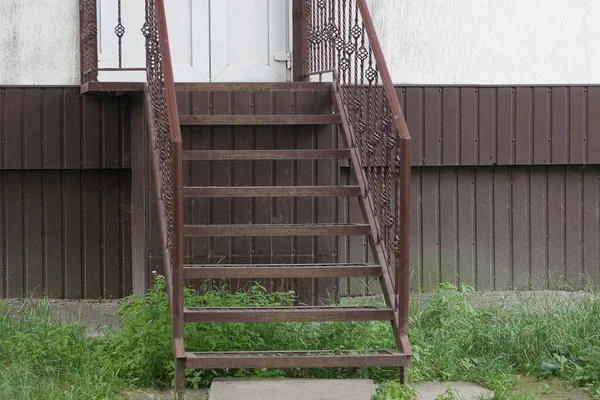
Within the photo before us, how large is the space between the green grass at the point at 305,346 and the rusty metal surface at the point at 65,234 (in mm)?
1578

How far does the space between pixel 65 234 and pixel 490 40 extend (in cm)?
399

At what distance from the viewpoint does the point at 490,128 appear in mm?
9352

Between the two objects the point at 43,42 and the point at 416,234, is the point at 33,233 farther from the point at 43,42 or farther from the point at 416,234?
the point at 416,234

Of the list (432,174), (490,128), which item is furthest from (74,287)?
(490,128)

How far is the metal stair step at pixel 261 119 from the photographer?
7.78 meters

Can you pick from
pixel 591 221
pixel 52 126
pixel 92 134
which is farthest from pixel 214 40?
pixel 591 221

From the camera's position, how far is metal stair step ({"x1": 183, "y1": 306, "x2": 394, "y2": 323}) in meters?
6.51

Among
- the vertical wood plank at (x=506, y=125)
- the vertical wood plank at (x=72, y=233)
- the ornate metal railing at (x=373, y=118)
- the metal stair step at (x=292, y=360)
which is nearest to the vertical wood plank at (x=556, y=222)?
the vertical wood plank at (x=506, y=125)

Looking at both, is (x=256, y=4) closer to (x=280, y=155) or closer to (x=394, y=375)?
(x=280, y=155)

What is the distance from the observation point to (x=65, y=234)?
9.22m

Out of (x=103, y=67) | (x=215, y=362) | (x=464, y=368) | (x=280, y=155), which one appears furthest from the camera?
(x=103, y=67)

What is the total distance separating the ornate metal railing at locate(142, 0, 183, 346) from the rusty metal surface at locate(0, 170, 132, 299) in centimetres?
171

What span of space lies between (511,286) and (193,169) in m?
3.05

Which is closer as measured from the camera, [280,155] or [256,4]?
[280,155]
